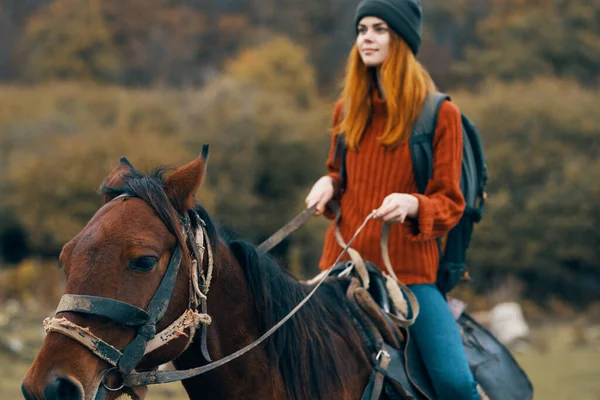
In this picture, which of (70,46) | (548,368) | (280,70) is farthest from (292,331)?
(70,46)

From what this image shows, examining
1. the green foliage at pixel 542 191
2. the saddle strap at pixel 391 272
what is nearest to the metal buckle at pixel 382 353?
the saddle strap at pixel 391 272

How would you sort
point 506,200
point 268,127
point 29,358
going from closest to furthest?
point 29,358
point 506,200
point 268,127

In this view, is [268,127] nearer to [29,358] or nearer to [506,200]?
[506,200]

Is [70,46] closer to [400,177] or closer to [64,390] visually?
[400,177]

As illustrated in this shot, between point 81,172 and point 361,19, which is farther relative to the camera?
point 81,172

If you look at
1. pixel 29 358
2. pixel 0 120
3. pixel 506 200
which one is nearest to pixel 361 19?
pixel 29 358

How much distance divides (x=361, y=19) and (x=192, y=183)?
1634 millimetres

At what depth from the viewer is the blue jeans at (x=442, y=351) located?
160 inches

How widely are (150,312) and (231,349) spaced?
1.70 feet

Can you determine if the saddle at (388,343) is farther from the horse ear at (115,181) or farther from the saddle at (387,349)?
the horse ear at (115,181)

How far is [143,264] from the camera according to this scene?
3082mm

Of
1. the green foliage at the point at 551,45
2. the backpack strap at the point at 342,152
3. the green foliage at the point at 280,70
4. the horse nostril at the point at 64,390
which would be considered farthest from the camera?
the green foliage at the point at 280,70

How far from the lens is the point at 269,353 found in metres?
3.57

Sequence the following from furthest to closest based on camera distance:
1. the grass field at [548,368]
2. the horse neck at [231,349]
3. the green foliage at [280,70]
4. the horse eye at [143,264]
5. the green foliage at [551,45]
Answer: the green foliage at [280,70], the green foliage at [551,45], the grass field at [548,368], the horse neck at [231,349], the horse eye at [143,264]
